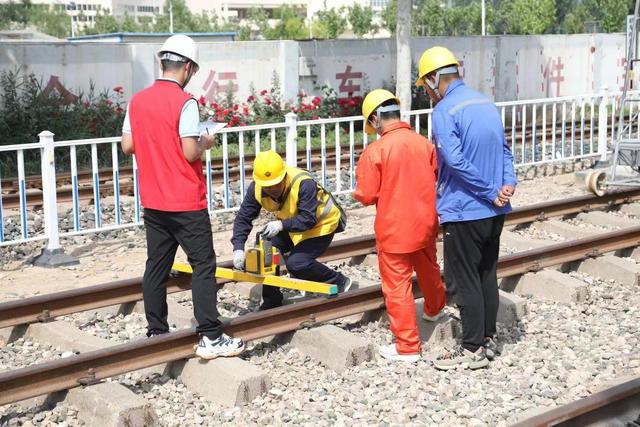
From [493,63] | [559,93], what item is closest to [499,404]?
[493,63]

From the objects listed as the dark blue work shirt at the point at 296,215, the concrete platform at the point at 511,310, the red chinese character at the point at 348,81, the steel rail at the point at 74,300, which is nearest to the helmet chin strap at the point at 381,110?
the dark blue work shirt at the point at 296,215

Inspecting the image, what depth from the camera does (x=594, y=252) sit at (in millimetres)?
8969

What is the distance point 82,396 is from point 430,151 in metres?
2.57

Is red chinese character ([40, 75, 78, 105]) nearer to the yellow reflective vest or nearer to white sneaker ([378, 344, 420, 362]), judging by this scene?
the yellow reflective vest

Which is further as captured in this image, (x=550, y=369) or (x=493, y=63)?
(x=493, y=63)

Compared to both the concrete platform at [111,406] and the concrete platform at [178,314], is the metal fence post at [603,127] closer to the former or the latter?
the concrete platform at [178,314]

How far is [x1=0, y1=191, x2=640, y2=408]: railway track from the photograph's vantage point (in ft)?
18.9

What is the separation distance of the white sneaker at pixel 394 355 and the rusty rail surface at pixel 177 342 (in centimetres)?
60

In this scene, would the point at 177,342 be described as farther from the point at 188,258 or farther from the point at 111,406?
the point at 111,406

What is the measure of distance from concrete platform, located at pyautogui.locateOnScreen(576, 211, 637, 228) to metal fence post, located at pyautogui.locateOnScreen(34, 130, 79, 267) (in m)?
5.38

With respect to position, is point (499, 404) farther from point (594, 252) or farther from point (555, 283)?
point (594, 252)

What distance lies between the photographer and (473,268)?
6.46 meters

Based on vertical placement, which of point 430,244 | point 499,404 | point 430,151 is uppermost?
point 430,151

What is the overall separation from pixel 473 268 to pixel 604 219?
16.4 feet
